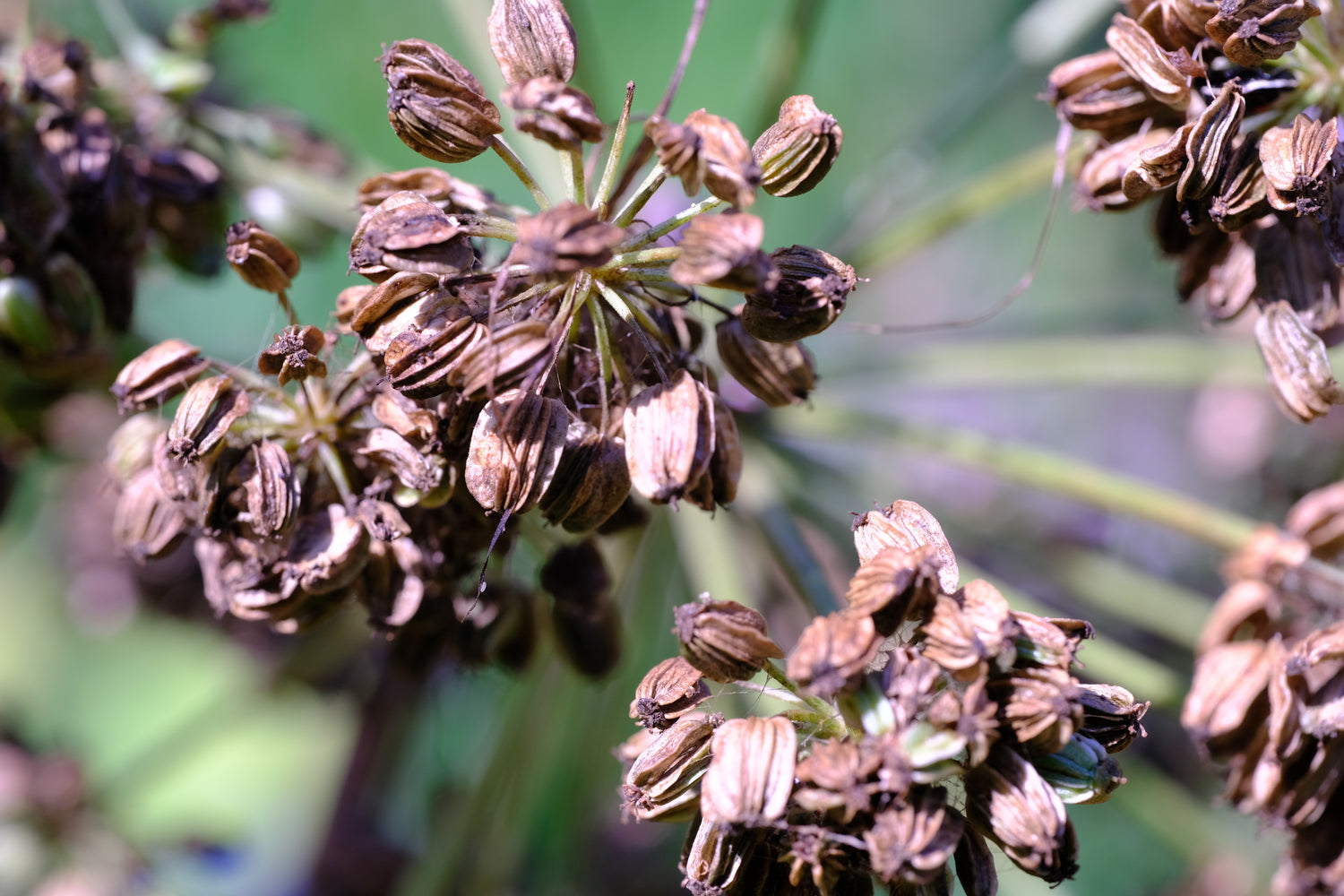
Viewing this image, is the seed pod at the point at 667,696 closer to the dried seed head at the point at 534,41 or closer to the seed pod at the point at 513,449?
the seed pod at the point at 513,449

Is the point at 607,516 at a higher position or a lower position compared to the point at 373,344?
lower

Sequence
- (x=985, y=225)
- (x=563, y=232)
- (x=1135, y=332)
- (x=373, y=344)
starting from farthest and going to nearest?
(x=985, y=225)
(x=1135, y=332)
(x=373, y=344)
(x=563, y=232)

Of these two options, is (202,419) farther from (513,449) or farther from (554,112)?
(554,112)

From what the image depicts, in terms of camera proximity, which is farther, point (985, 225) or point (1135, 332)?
point (985, 225)

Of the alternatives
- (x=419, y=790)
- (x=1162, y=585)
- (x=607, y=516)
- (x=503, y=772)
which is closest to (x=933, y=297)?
(x=1162, y=585)

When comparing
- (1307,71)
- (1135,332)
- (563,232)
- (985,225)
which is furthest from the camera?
(985,225)

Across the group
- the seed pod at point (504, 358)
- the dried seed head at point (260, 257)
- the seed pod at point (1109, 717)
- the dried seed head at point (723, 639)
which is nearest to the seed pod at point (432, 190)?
the dried seed head at point (260, 257)

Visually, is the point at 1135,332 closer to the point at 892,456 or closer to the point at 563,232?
the point at 892,456
